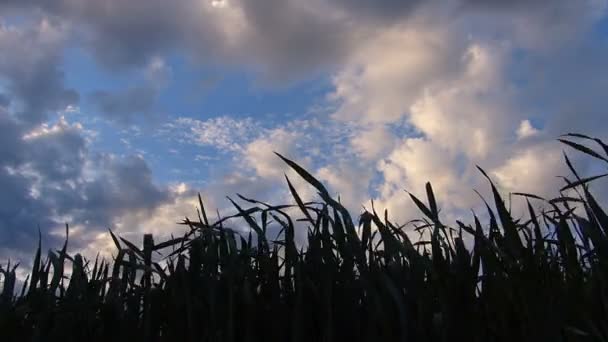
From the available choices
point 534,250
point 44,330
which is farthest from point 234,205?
point 534,250

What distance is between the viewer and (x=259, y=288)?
87.7 inches

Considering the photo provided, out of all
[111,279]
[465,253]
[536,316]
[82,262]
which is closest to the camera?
[536,316]

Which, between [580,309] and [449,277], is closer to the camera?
[580,309]

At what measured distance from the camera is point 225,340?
6.55 ft

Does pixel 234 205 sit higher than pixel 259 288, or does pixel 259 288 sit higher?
pixel 234 205

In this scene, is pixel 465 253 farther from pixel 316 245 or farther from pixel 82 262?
pixel 82 262

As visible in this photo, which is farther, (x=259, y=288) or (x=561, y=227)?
(x=561, y=227)

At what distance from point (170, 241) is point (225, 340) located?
0.76m

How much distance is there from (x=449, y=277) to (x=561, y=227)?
2.17ft

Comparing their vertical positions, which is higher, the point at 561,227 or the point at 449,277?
the point at 561,227

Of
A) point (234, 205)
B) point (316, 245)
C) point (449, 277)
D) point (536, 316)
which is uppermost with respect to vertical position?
point (234, 205)

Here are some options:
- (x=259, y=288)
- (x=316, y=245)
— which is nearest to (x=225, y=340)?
(x=259, y=288)

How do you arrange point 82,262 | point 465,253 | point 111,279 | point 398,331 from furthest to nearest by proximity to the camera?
1. point 82,262
2. point 111,279
3. point 465,253
4. point 398,331

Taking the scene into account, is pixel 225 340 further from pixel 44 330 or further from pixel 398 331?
pixel 44 330
